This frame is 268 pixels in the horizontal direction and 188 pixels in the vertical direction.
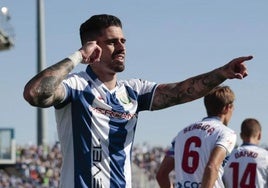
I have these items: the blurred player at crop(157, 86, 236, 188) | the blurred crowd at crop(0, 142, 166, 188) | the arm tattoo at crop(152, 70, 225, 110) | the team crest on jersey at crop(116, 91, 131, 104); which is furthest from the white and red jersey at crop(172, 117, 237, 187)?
the blurred crowd at crop(0, 142, 166, 188)

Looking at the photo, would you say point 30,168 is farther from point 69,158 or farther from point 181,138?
point 69,158

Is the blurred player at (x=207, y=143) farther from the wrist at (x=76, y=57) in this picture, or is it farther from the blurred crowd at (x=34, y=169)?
the blurred crowd at (x=34, y=169)

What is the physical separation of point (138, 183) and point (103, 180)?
21.8 m

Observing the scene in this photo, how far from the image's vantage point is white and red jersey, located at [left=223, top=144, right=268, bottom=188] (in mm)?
8391

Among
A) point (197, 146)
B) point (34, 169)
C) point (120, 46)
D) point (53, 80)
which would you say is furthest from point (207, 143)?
point (34, 169)

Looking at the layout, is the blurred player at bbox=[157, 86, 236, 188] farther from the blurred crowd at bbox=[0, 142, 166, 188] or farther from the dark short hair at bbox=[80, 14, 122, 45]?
the blurred crowd at bbox=[0, 142, 166, 188]

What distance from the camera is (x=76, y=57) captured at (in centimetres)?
453

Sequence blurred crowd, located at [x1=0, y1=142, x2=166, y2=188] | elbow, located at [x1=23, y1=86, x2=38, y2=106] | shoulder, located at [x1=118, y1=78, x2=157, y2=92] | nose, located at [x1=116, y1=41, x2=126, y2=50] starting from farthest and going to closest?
blurred crowd, located at [x1=0, y1=142, x2=166, y2=188], shoulder, located at [x1=118, y1=78, x2=157, y2=92], nose, located at [x1=116, y1=41, x2=126, y2=50], elbow, located at [x1=23, y1=86, x2=38, y2=106]

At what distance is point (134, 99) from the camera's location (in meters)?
5.03

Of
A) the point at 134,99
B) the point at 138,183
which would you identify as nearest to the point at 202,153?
the point at 134,99

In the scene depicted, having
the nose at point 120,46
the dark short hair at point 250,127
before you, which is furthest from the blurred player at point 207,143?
the nose at point 120,46

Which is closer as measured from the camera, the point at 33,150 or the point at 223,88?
the point at 223,88

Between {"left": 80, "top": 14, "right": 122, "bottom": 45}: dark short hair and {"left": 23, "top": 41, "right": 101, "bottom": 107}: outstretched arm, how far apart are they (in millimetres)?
294

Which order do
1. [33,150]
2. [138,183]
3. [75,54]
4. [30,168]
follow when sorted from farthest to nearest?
1. [33,150]
2. [30,168]
3. [138,183]
4. [75,54]
